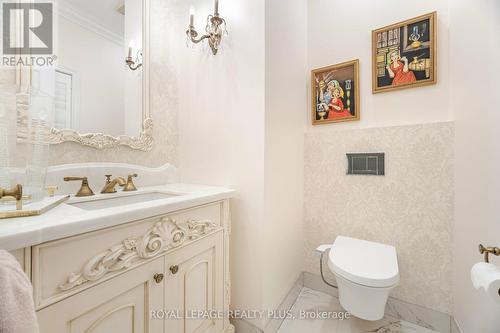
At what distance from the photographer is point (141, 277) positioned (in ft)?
2.48

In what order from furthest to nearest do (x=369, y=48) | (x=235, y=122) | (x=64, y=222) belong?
(x=369, y=48) < (x=235, y=122) < (x=64, y=222)

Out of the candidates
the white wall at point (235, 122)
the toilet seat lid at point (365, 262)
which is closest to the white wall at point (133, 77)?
the white wall at point (235, 122)

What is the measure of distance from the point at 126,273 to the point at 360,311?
3.83 feet

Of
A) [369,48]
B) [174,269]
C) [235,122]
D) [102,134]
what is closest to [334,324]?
[174,269]

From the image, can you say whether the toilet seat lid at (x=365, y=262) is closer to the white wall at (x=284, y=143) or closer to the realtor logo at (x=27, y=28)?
the white wall at (x=284, y=143)

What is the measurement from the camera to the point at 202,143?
145 cm

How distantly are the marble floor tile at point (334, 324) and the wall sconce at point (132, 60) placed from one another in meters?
1.87

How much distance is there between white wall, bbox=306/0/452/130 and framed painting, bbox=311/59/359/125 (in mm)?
50

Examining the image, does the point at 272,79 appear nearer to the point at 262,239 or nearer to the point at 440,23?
the point at 262,239

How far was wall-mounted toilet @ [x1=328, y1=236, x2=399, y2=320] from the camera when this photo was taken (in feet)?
3.44

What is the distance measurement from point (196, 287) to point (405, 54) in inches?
75.3

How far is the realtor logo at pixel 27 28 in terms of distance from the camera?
2.80 ft

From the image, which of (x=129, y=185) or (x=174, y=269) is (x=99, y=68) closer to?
(x=129, y=185)

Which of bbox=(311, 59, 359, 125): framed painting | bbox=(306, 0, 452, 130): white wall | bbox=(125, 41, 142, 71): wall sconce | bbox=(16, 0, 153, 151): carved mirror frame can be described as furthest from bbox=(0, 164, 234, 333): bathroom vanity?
bbox=(306, 0, 452, 130): white wall
